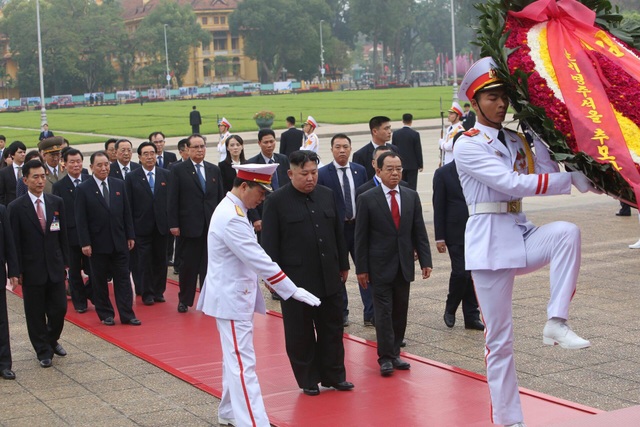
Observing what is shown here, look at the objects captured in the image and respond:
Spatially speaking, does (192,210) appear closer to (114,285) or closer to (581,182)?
(114,285)

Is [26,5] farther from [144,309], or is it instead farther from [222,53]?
[144,309]

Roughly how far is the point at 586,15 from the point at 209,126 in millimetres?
43058

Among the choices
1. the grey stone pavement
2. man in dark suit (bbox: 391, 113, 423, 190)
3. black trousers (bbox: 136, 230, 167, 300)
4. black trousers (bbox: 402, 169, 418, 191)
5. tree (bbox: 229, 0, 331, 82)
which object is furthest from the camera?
tree (bbox: 229, 0, 331, 82)

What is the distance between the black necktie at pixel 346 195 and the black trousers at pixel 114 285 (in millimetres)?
2490

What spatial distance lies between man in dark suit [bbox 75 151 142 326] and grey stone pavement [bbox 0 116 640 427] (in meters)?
0.49

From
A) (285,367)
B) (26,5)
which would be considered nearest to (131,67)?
(26,5)

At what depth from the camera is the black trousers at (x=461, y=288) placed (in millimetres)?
9664

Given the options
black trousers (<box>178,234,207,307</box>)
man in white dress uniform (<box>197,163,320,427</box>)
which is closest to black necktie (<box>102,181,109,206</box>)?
black trousers (<box>178,234,207,307</box>)

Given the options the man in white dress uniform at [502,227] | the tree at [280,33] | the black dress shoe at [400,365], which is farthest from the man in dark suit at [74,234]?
the tree at [280,33]

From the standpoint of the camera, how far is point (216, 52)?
406ft

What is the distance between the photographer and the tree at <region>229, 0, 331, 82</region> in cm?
11231

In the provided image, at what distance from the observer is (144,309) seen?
1155 cm

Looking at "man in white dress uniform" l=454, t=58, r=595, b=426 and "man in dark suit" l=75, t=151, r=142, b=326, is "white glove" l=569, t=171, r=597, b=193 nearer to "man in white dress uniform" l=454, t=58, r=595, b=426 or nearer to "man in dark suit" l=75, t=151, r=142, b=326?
"man in white dress uniform" l=454, t=58, r=595, b=426

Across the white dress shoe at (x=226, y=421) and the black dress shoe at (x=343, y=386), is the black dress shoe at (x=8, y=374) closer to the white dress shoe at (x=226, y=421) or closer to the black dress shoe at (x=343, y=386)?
the white dress shoe at (x=226, y=421)
